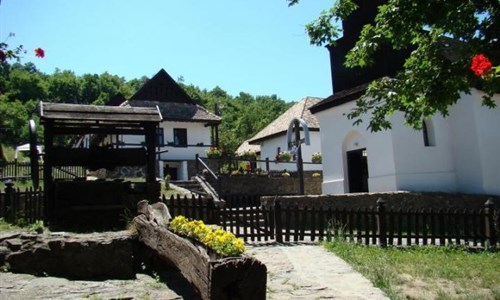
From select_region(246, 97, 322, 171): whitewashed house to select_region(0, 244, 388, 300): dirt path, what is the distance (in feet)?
71.2

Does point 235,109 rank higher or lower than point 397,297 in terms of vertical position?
higher

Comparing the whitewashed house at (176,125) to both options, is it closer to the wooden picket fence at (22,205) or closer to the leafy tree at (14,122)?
the wooden picket fence at (22,205)

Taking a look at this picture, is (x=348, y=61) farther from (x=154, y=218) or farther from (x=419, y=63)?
(x=154, y=218)

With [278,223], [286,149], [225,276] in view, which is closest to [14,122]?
[286,149]

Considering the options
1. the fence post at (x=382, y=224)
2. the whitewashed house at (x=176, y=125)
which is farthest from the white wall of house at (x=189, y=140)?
the fence post at (x=382, y=224)

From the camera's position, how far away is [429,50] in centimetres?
714

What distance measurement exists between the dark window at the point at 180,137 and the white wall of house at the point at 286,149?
21.1ft

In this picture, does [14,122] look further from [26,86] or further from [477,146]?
[477,146]

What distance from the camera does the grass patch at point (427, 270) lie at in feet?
20.3

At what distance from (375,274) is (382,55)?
13.1m

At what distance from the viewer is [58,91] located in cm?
8706

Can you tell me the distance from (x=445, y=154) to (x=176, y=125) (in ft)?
66.1

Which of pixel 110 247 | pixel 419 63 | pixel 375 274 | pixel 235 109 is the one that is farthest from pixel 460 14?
pixel 235 109

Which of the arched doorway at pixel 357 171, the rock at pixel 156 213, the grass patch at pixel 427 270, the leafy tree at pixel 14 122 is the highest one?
the leafy tree at pixel 14 122
